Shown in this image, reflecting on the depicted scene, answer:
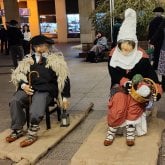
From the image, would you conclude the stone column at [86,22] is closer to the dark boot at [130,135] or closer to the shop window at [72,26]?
the shop window at [72,26]

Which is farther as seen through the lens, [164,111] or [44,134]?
[164,111]

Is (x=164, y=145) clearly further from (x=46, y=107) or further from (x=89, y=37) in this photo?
(x=89, y=37)

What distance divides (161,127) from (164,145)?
487 millimetres

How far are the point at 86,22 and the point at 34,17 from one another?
1264cm

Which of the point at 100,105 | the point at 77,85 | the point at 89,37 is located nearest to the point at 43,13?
the point at 89,37

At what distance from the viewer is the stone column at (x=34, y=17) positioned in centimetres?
2820

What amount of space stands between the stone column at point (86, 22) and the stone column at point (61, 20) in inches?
414

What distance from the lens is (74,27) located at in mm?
27062

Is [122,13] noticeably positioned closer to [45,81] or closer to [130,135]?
[45,81]

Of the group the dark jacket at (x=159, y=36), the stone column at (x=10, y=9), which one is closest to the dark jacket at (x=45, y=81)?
the dark jacket at (x=159, y=36)

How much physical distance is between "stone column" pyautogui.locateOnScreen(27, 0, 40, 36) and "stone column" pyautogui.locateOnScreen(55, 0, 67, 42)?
72.7 inches

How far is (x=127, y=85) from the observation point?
4930 mm

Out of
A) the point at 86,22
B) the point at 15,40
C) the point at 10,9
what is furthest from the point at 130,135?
the point at 10,9

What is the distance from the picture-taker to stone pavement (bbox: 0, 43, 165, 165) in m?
4.91
